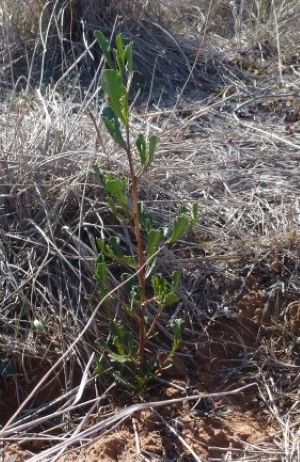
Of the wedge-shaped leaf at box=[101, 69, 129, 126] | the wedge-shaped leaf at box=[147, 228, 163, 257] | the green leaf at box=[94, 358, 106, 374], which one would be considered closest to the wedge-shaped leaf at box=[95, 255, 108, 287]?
the wedge-shaped leaf at box=[147, 228, 163, 257]

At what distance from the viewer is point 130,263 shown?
2.20 metres

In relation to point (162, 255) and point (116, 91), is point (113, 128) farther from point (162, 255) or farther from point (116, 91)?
point (162, 255)

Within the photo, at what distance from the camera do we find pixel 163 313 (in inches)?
104

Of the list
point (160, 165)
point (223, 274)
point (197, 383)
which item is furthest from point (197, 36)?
point (197, 383)

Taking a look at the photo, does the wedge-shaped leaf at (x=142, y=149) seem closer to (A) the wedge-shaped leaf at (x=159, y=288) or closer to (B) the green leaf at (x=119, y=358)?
(A) the wedge-shaped leaf at (x=159, y=288)

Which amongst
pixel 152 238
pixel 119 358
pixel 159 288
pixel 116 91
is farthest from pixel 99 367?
pixel 116 91

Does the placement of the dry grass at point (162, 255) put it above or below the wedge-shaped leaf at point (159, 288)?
below

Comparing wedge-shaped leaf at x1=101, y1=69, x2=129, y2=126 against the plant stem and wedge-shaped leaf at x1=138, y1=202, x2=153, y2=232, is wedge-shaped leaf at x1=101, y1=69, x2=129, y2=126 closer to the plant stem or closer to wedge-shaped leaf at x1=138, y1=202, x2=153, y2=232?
the plant stem

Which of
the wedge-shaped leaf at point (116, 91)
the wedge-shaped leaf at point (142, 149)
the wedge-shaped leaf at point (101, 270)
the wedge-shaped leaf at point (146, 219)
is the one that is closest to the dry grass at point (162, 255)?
the wedge-shaped leaf at point (101, 270)

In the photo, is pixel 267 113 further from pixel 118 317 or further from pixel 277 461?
pixel 277 461

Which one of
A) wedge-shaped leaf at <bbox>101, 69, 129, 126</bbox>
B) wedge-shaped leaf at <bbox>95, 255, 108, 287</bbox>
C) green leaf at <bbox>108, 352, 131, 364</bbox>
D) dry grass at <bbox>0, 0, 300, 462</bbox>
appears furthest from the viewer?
dry grass at <bbox>0, 0, 300, 462</bbox>

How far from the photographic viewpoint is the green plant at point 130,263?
2.05 meters

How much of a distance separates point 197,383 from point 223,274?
40cm

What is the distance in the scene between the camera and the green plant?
205 centimetres
